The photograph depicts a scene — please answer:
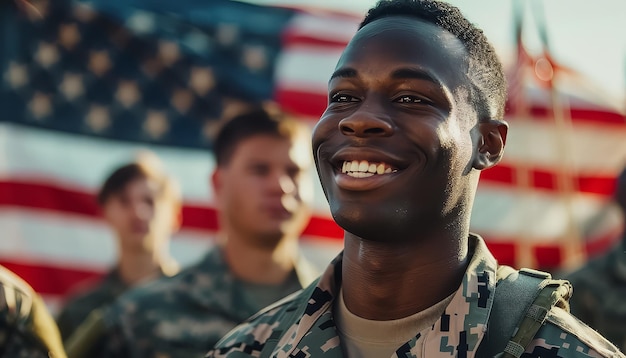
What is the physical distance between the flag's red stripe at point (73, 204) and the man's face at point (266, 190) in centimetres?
370

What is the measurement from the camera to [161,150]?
35.6ft

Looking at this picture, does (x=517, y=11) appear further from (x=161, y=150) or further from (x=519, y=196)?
(x=161, y=150)

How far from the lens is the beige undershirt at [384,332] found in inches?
129

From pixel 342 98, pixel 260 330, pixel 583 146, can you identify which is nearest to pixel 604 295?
pixel 583 146

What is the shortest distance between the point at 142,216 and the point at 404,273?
5768mm

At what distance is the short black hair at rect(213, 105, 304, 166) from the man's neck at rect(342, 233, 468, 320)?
3515 mm

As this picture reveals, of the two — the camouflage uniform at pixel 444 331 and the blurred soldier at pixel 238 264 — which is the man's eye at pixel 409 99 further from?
the blurred soldier at pixel 238 264

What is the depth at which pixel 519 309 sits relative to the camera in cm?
316

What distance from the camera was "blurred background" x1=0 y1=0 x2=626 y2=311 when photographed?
33.7ft

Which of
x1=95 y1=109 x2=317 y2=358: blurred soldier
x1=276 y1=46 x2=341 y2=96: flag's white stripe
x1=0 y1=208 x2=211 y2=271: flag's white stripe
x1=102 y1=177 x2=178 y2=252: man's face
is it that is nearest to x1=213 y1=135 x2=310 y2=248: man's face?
x1=95 y1=109 x2=317 y2=358: blurred soldier

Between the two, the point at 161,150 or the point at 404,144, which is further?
the point at 161,150

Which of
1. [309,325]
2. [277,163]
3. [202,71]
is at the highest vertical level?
[309,325]

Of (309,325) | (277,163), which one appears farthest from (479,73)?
(277,163)

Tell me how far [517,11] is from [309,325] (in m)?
8.70
